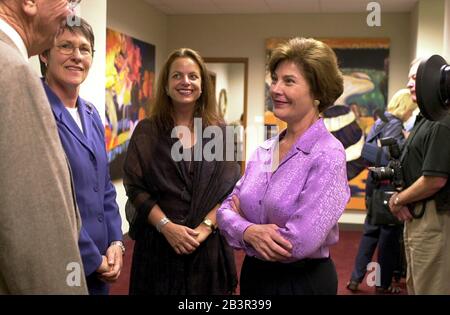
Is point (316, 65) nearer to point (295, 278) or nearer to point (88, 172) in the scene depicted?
point (295, 278)

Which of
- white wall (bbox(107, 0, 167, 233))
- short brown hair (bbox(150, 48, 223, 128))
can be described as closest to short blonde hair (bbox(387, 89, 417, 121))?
short brown hair (bbox(150, 48, 223, 128))

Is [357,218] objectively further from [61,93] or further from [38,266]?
[38,266]

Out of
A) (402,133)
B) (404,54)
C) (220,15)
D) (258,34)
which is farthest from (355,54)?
(402,133)

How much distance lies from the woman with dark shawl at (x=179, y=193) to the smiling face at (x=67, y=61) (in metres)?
0.41

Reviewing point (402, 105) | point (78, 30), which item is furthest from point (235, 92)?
point (78, 30)

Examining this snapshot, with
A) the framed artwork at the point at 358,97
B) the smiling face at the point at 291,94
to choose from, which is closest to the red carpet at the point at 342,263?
the framed artwork at the point at 358,97

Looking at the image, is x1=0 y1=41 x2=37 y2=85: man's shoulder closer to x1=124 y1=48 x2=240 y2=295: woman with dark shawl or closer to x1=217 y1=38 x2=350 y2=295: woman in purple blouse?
x1=217 y1=38 x2=350 y2=295: woman in purple blouse

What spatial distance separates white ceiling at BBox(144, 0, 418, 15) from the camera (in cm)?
514

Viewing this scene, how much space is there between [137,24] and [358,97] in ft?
8.49

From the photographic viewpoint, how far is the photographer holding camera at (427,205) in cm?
189

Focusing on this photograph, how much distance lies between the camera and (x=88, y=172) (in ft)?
4.37

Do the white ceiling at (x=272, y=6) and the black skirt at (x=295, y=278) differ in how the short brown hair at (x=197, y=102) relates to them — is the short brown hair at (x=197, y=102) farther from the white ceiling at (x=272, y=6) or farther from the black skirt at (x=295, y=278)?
the white ceiling at (x=272, y=6)

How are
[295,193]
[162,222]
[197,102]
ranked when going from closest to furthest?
[295,193], [162,222], [197,102]

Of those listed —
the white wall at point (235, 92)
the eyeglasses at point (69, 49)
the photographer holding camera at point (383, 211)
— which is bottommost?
the photographer holding camera at point (383, 211)
